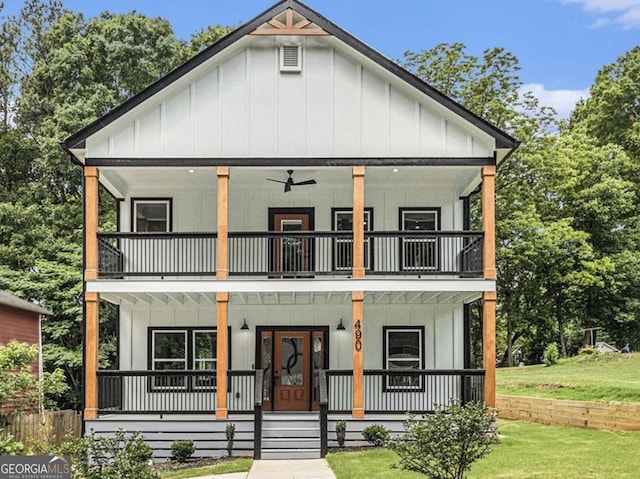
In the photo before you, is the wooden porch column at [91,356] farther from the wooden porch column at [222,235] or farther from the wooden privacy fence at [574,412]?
the wooden privacy fence at [574,412]

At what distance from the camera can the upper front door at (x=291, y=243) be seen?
72.9 feet

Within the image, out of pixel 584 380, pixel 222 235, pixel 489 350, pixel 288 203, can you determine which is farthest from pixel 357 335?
pixel 584 380

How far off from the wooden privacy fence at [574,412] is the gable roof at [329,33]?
5968 mm

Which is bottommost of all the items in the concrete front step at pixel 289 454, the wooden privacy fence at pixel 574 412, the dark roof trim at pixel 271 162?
the concrete front step at pixel 289 454

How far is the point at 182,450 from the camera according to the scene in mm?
18703

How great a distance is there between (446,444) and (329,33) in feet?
35.6

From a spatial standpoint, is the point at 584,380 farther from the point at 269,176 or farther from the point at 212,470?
the point at 212,470

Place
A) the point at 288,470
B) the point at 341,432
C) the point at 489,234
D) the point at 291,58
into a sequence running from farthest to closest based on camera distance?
the point at 291,58 < the point at 489,234 < the point at 341,432 < the point at 288,470

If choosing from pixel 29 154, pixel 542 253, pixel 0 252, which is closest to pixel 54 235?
pixel 0 252

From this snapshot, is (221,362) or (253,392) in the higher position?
(221,362)

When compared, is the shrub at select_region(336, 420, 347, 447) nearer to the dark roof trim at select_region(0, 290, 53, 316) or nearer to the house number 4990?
the house number 4990

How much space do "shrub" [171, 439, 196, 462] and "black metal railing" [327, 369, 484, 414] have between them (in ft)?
11.8

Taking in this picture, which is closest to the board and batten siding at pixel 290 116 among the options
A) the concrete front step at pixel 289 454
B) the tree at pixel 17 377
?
the tree at pixel 17 377

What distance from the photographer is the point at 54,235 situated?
35.3 m
